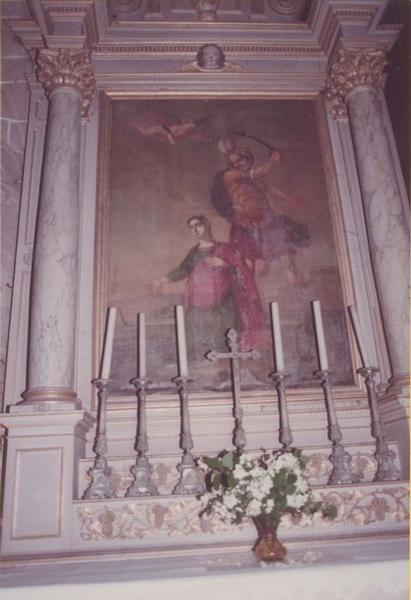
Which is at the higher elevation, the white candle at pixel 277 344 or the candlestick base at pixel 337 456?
the white candle at pixel 277 344

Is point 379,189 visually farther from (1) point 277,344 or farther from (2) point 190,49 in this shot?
(2) point 190,49

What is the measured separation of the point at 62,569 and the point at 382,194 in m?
3.51

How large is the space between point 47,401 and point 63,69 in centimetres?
291

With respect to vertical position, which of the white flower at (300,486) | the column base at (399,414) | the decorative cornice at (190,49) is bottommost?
the white flower at (300,486)

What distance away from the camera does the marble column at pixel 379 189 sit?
3.98 meters

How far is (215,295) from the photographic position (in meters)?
4.43

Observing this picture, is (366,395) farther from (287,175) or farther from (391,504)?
(287,175)

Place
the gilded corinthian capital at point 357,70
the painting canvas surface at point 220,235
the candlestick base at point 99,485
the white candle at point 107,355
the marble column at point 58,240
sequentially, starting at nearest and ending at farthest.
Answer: the candlestick base at point 99,485 < the white candle at point 107,355 < the marble column at point 58,240 < the painting canvas surface at point 220,235 < the gilded corinthian capital at point 357,70

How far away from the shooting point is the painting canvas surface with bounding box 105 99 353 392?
4.28 metres

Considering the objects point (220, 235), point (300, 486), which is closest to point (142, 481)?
point (300, 486)

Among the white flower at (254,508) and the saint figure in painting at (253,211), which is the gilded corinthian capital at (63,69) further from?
the white flower at (254,508)

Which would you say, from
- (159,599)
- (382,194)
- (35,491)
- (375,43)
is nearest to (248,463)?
(159,599)

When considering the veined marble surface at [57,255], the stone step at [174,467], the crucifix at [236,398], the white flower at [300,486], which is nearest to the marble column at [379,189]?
the stone step at [174,467]

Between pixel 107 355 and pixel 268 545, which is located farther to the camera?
pixel 107 355
